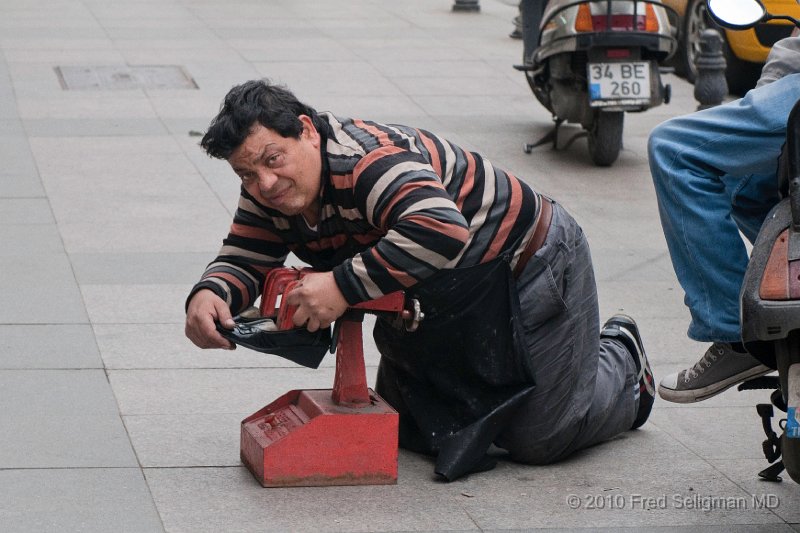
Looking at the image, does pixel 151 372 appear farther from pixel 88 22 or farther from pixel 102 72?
pixel 88 22

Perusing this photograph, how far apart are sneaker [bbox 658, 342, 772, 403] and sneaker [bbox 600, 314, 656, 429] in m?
0.51

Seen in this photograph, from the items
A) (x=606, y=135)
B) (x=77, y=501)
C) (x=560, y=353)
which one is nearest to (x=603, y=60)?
(x=606, y=135)

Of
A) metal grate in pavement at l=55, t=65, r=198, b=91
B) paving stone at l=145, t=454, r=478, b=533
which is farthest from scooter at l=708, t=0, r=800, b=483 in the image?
metal grate in pavement at l=55, t=65, r=198, b=91

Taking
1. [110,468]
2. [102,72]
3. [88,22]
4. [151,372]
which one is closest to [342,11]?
[88,22]

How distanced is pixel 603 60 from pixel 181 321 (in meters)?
3.94

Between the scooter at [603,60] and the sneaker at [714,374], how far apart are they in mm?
4576

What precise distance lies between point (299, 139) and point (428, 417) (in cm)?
99

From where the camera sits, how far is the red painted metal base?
3744mm

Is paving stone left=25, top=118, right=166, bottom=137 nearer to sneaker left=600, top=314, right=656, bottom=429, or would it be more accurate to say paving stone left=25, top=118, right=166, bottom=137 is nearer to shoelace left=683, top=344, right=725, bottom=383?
sneaker left=600, top=314, right=656, bottom=429

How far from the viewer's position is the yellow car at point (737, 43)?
10641 millimetres

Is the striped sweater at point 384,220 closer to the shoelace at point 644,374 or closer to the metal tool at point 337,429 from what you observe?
the metal tool at point 337,429

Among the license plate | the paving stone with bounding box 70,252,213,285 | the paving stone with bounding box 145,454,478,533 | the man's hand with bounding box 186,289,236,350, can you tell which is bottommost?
the license plate

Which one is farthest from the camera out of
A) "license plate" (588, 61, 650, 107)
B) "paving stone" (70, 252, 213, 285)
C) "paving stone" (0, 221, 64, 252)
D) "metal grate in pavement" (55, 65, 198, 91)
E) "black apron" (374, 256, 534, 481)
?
"metal grate in pavement" (55, 65, 198, 91)

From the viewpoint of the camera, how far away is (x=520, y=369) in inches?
153
